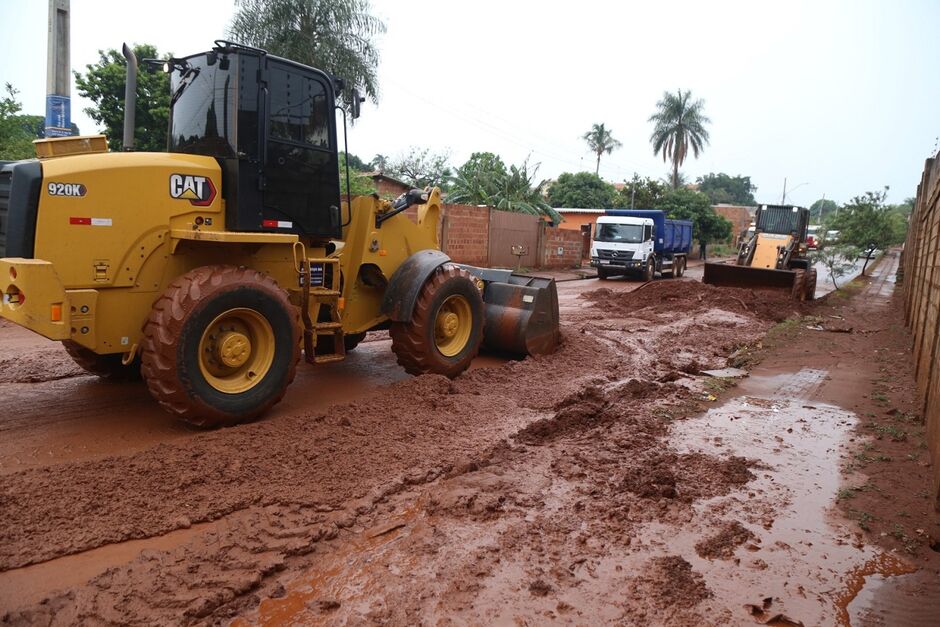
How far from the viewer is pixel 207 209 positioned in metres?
5.28

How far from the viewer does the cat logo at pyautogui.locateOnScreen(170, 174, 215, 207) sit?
5.06m

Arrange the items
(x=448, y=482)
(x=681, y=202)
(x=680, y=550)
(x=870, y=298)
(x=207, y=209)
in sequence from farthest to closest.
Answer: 1. (x=681, y=202)
2. (x=870, y=298)
3. (x=207, y=209)
4. (x=448, y=482)
5. (x=680, y=550)

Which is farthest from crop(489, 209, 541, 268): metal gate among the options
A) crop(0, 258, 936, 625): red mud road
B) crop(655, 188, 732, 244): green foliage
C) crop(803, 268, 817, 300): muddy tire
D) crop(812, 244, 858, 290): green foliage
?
crop(655, 188, 732, 244): green foliage

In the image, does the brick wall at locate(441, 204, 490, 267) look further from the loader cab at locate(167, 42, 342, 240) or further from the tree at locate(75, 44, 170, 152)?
the loader cab at locate(167, 42, 342, 240)

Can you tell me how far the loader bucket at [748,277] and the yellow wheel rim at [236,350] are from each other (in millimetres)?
14924

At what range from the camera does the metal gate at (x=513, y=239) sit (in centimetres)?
2486

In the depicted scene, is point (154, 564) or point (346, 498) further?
point (346, 498)

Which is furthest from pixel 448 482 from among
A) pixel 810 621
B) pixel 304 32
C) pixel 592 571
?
pixel 304 32

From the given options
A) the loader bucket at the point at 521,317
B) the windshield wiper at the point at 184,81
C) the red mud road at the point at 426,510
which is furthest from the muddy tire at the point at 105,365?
the loader bucket at the point at 521,317

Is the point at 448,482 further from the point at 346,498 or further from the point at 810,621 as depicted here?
the point at 810,621

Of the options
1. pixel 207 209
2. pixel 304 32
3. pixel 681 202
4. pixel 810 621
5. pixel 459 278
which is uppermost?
pixel 304 32

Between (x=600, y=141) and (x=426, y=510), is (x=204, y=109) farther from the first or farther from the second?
(x=600, y=141)

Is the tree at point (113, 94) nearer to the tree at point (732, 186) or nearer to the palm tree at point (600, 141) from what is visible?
the palm tree at point (600, 141)

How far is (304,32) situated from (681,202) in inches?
1187
